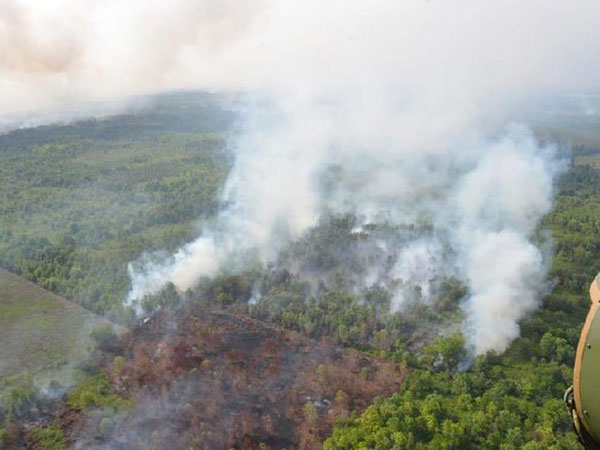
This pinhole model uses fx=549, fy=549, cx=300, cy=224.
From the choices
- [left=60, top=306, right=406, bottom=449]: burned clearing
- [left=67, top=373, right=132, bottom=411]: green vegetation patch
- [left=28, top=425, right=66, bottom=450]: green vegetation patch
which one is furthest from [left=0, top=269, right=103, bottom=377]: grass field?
[left=28, top=425, right=66, bottom=450]: green vegetation patch

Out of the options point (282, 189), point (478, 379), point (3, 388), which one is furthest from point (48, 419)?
point (282, 189)

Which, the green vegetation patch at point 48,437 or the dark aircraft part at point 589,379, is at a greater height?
the dark aircraft part at point 589,379

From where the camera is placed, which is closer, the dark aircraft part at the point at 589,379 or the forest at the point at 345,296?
the dark aircraft part at the point at 589,379

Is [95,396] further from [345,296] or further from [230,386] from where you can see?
[345,296]

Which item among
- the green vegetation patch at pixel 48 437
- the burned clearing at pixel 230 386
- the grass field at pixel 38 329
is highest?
the grass field at pixel 38 329

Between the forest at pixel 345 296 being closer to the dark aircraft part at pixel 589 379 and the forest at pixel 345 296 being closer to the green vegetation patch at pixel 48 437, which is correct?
the green vegetation patch at pixel 48 437

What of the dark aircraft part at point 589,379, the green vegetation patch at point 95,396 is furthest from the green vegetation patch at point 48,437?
the dark aircraft part at point 589,379

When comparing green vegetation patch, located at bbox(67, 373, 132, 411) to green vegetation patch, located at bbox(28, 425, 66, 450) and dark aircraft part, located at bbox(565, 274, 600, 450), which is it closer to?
green vegetation patch, located at bbox(28, 425, 66, 450)

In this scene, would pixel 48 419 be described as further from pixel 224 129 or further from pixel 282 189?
pixel 224 129
